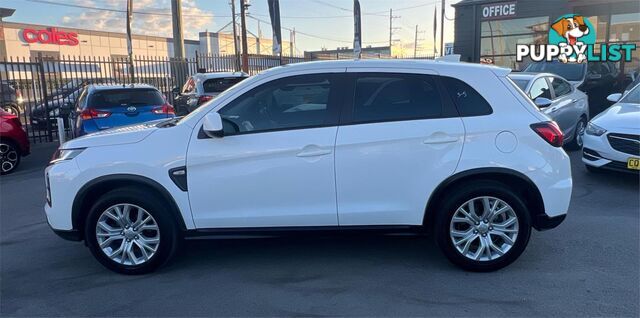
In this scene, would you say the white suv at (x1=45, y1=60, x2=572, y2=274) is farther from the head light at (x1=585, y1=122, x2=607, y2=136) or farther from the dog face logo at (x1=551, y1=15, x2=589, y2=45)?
the dog face logo at (x1=551, y1=15, x2=589, y2=45)

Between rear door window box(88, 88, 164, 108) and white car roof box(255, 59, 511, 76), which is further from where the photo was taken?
rear door window box(88, 88, 164, 108)

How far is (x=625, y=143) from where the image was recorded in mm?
6410

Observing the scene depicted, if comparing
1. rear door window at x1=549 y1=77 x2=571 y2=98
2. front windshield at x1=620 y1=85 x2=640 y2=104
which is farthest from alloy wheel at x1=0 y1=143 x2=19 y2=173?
front windshield at x1=620 y1=85 x2=640 y2=104

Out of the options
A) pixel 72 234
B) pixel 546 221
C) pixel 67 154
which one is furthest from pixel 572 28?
pixel 72 234

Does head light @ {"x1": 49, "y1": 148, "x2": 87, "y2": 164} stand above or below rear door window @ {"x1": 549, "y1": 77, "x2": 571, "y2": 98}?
below

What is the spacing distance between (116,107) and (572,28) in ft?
54.0

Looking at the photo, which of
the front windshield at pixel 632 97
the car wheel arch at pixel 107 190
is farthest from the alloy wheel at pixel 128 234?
the front windshield at pixel 632 97

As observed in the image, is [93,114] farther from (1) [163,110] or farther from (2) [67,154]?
(2) [67,154]

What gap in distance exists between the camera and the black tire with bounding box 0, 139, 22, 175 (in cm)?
890

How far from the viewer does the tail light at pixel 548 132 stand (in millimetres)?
3895

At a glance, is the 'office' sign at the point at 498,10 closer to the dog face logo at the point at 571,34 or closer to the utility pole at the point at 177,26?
the dog face logo at the point at 571,34

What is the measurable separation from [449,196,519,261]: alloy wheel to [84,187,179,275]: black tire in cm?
233

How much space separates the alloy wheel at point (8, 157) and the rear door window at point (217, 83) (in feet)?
14.5

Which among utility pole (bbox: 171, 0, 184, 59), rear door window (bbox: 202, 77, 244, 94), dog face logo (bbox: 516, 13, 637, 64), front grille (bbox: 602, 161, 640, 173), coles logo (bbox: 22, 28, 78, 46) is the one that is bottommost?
front grille (bbox: 602, 161, 640, 173)
